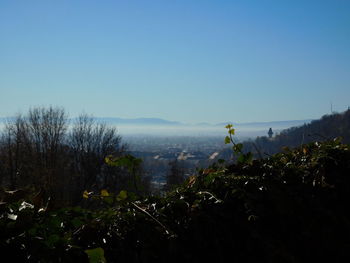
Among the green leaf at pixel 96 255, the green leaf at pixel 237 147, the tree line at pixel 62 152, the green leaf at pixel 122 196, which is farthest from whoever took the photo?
the tree line at pixel 62 152

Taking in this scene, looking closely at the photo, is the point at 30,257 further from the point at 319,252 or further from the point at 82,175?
the point at 82,175

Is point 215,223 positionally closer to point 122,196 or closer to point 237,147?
point 122,196

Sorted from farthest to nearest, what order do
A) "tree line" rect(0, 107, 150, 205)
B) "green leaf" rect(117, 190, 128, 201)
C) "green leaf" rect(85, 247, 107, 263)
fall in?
"tree line" rect(0, 107, 150, 205) → "green leaf" rect(117, 190, 128, 201) → "green leaf" rect(85, 247, 107, 263)

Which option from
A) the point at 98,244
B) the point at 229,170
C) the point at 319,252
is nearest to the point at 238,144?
the point at 229,170

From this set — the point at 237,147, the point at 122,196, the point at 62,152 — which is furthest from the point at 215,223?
the point at 62,152

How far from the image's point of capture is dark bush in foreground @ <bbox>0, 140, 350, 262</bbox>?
1359 millimetres

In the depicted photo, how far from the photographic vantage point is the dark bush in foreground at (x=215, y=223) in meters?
1.36

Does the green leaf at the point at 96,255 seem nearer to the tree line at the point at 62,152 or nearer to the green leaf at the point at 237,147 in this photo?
the green leaf at the point at 237,147

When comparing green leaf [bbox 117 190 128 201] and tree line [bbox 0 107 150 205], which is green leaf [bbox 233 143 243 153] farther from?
tree line [bbox 0 107 150 205]

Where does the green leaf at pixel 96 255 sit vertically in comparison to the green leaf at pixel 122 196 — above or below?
below

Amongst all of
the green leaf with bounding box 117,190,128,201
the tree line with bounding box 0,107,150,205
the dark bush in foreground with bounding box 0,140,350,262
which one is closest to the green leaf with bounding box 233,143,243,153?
the dark bush in foreground with bounding box 0,140,350,262

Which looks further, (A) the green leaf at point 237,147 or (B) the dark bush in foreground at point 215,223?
(A) the green leaf at point 237,147

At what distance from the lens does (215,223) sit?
5.23 ft

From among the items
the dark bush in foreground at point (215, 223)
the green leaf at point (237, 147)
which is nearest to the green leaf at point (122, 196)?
the dark bush in foreground at point (215, 223)
